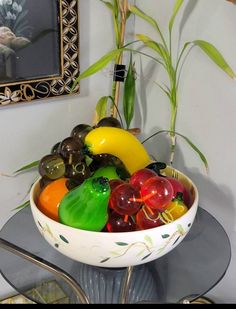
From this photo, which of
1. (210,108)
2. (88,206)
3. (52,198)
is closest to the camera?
(88,206)

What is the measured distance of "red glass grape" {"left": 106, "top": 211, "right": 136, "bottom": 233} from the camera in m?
0.69

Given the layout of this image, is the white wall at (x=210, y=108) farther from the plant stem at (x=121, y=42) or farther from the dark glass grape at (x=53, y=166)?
the dark glass grape at (x=53, y=166)

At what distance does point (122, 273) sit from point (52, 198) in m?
0.21

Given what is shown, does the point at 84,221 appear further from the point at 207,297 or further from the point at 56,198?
the point at 207,297

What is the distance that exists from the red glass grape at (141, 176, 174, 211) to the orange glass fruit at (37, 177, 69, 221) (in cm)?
17

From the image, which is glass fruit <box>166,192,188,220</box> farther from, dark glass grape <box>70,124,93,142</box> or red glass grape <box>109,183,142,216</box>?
dark glass grape <box>70,124,93,142</box>

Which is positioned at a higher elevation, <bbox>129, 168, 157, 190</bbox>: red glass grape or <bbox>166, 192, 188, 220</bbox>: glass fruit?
<bbox>129, 168, 157, 190</bbox>: red glass grape

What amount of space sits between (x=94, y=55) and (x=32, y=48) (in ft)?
0.64

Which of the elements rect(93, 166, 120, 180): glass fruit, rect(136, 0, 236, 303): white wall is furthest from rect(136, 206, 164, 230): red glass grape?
rect(136, 0, 236, 303): white wall

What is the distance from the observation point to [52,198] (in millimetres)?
759

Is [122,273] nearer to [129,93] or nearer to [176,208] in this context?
[176,208]

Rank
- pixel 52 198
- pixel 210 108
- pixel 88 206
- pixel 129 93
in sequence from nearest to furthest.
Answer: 1. pixel 88 206
2. pixel 52 198
3. pixel 210 108
4. pixel 129 93

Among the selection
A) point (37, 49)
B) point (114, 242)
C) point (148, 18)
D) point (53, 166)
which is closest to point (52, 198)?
point (53, 166)

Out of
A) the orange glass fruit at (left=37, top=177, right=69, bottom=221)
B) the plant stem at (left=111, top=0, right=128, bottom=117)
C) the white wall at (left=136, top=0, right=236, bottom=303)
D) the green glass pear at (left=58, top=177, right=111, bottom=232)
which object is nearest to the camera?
the green glass pear at (left=58, top=177, right=111, bottom=232)
